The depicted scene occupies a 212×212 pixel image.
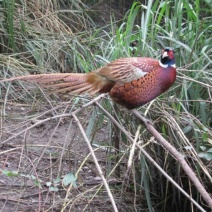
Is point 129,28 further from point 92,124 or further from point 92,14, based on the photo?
point 92,14

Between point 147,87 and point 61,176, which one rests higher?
point 147,87

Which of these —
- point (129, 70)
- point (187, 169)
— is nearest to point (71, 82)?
point (129, 70)

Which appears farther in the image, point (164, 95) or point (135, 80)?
point (164, 95)

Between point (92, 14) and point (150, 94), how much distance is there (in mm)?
4108

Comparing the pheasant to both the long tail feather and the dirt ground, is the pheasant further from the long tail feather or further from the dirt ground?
the dirt ground

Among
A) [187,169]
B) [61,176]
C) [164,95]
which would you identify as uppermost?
[187,169]

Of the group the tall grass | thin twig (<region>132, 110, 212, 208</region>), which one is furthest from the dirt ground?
thin twig (<region>132, 110, 212, 208</region>)

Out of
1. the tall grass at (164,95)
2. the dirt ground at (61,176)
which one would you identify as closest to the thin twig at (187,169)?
the tall grass at (164,95)

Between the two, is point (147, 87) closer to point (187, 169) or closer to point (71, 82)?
point (71, 82)

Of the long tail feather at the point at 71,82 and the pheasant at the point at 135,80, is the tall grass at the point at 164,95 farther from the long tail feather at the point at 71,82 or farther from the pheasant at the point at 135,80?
the long tail feather at the point at 71,82

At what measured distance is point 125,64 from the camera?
318 cm

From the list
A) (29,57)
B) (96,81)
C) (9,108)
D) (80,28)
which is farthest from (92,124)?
(80,28)

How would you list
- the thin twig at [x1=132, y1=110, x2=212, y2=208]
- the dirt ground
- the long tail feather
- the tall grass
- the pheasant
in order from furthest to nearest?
1. the dirt ground
2. the tall grass
3. the pheasant
4. the long tail feather
5. the thin twig at [x1=132, y1=110, x2=212, y2=208]

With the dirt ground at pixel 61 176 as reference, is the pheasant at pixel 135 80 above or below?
above
